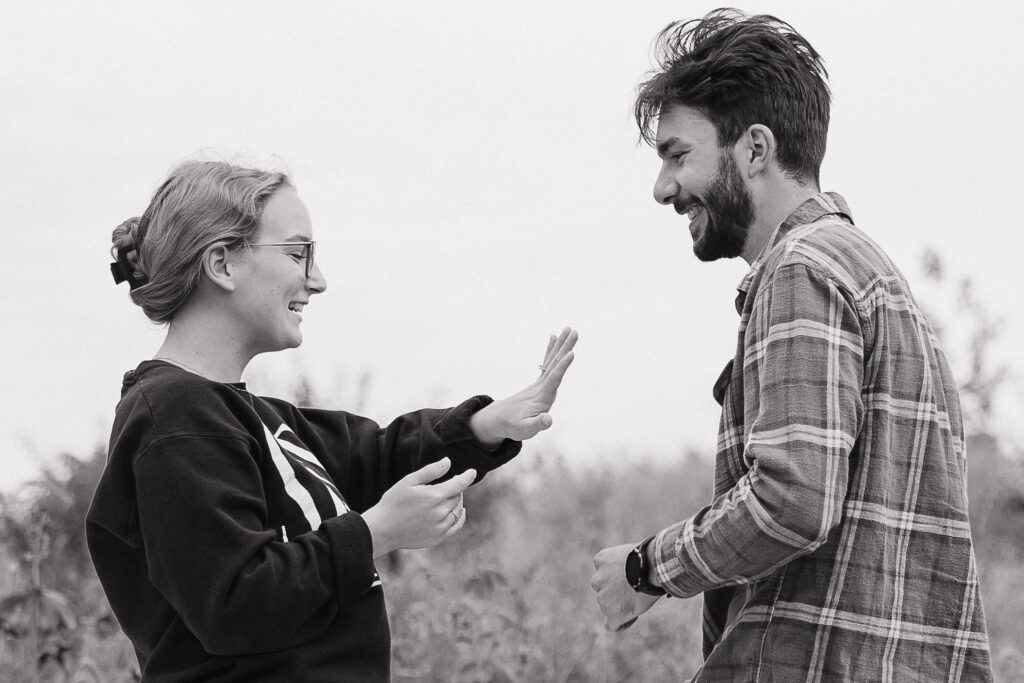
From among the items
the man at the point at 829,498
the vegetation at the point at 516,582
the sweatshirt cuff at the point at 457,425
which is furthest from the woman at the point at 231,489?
the vegetation at the point at 516,582

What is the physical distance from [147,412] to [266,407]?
300 millimetres

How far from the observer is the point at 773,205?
243cm

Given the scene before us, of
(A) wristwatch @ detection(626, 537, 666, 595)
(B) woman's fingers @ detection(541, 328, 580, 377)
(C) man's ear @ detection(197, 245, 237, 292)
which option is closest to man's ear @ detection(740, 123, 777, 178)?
(B) woman's fingers @ detection(541, 328, 580, 377)

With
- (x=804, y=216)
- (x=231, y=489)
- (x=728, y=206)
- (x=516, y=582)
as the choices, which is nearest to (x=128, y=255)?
(x=231, y=489)

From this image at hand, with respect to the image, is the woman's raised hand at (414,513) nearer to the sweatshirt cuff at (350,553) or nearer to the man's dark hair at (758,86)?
the sweatshirt cuff at (350,553)

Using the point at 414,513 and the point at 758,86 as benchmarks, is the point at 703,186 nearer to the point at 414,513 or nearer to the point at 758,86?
the point at 758,86

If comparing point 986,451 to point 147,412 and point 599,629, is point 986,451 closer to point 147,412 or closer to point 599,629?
point 599,629

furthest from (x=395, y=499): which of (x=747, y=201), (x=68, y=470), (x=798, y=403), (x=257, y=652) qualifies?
(x=68, y=470)

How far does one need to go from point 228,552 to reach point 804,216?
122 cm

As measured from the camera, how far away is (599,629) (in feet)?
16.1

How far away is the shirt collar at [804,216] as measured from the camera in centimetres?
234

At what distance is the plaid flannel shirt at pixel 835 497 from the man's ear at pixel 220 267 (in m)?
0.92

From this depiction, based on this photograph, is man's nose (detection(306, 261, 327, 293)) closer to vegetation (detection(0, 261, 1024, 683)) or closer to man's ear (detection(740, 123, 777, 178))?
man's ear (detection(740, 123, 777, 178))

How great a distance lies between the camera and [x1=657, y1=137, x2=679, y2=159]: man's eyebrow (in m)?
2.50
